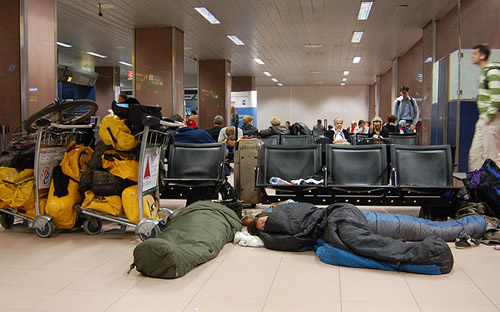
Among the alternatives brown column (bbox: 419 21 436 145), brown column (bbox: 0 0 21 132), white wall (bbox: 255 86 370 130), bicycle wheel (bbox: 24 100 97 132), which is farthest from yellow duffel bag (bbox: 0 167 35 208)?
white wall (bbox: 255 86 370 130)

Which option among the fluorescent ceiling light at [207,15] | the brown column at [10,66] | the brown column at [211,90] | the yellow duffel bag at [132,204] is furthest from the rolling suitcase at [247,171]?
the brown column at [211,90]

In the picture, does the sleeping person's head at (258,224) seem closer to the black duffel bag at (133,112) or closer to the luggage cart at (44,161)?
the black duffel bag at (133,112)

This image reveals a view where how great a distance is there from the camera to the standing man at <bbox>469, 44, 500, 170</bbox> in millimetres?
5004

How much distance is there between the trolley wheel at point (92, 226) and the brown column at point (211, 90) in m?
13.3

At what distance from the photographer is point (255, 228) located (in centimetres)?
437

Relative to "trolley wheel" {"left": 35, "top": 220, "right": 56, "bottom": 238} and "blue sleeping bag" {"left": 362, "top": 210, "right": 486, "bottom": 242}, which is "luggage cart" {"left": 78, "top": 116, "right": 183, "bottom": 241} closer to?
"trolley wheel" {"left": 35, "top": 220, "right": 56, "bottom": 238}

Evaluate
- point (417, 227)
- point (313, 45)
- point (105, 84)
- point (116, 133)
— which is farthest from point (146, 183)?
point (105, 84)

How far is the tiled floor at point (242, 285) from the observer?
2.81 m

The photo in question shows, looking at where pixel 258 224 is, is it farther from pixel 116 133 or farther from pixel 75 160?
pixel 75 160

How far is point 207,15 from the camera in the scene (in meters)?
11.1

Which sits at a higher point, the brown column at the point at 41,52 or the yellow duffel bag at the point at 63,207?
the brown column at the point at 41,52

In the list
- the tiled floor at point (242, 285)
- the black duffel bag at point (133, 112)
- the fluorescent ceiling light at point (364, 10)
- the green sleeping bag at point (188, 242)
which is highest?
the fluorescent ceiling light at point (364, 10)

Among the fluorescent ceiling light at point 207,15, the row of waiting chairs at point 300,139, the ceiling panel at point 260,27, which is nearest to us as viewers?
the row of waiting chairs at point 300,139

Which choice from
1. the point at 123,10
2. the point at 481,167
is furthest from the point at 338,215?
the point at 123,10
